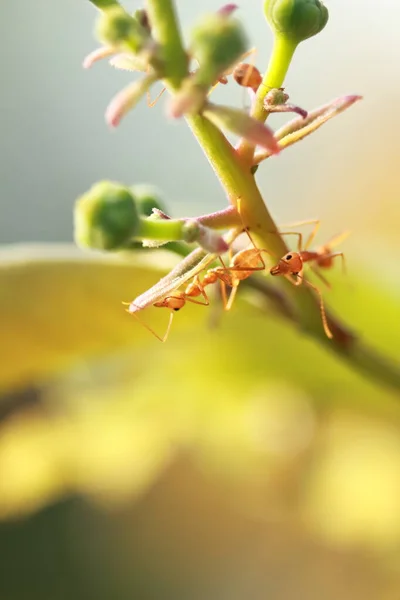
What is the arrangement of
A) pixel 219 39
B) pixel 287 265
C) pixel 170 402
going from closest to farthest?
1. pixel 219 39
2. pixel 287 265
3. pixel 170 402

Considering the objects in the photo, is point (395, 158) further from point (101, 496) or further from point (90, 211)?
point (90, 211)

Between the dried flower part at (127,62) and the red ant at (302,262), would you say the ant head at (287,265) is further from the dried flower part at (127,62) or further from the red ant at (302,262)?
the dried flower part at (127,62)

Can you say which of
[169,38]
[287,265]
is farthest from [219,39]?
[287,265]

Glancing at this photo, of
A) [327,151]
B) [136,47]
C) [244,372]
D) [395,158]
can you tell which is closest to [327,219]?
[395,158]

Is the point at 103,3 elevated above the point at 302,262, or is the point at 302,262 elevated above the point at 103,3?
the point at 103,3

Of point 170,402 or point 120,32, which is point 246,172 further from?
point 170,402

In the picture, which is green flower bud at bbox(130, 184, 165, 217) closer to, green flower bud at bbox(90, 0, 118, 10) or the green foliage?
green flower bud at bbox(90, 0, 118, 10)
